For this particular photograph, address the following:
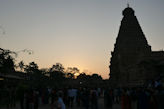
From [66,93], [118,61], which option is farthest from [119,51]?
[66,93]

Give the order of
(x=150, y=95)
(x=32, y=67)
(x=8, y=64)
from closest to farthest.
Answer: (x=150, y=95)
(x=8, y=64)
(x=32, y=67)

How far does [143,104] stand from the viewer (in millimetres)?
11266

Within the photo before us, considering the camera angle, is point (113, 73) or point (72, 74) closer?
point (113, 73)

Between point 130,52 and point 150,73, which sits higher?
point 130,52

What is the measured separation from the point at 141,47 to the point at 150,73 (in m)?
17.7

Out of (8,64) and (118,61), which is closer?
(8,64)

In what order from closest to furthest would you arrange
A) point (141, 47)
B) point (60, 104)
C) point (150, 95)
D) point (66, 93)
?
point (60, 104) → point (150, 95) → point (66, 93) → point (141, 47)

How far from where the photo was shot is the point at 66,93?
19.0 meters

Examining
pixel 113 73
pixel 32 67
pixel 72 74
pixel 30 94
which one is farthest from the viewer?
pixel 72 74

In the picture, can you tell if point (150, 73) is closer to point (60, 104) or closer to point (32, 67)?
point (60, 104)

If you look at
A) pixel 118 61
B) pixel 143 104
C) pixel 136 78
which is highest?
pixel 118 61

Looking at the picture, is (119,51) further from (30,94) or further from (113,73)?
(30,94)

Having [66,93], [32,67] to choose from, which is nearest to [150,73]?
[66,93]

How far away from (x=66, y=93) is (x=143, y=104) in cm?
892
